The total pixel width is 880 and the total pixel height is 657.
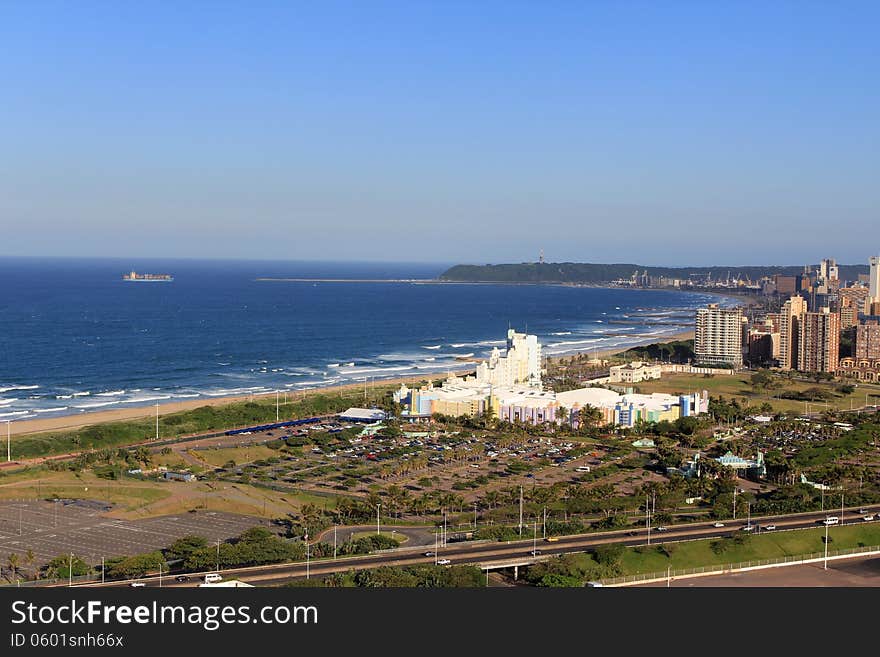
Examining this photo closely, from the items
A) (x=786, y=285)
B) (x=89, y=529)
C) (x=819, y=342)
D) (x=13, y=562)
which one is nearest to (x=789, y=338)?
(x=819, y=342)

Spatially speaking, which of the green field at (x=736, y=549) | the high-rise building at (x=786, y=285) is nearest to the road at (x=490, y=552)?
the green field at (x=736, y=549)

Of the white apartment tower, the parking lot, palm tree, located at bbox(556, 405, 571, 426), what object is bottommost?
the parking lot

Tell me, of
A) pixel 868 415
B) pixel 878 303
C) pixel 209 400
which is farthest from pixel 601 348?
pixel 209 400

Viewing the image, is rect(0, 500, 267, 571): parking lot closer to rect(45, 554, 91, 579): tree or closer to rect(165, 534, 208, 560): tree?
rect(45, 554, 91, 579): tree

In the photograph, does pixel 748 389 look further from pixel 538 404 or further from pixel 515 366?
pixel 538 404

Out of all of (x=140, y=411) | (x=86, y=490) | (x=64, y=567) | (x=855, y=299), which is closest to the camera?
(x=64, y=567)

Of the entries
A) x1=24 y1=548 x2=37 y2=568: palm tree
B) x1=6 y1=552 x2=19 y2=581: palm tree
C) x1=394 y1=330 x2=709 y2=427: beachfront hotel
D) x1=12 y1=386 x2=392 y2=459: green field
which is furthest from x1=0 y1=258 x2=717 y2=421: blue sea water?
x1=6 y1=552 x2=19 y2=581: palm tree
